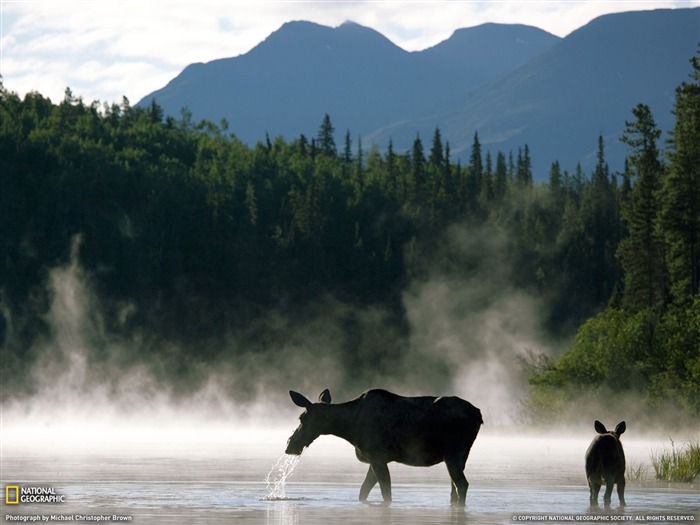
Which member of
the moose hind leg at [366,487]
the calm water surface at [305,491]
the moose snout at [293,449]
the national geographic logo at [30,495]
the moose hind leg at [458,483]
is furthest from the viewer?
the moose snout at [293,449]

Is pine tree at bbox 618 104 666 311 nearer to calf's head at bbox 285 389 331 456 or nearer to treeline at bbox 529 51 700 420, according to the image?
treeline at bbox 529 51 700 420

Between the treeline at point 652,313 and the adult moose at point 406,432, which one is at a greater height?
the treeline at point 652,313

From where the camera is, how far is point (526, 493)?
27.1 metres

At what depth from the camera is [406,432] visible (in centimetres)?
2498

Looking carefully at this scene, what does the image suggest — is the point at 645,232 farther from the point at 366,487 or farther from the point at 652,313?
the point at 366,487

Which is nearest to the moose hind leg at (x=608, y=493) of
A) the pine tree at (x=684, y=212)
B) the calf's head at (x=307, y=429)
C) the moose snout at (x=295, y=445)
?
the calf's head at (x=307, y=429)

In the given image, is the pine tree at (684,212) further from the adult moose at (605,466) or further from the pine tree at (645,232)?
the adult moose at (605,466)

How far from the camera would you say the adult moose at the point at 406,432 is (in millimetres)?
24969

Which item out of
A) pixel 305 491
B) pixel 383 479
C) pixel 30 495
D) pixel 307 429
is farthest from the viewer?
pixel 305 491

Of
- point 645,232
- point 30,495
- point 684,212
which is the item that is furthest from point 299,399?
point 645,232

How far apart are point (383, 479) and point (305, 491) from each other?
3.02m

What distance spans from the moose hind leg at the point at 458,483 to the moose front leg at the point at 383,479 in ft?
3.55

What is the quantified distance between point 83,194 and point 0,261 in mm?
19187

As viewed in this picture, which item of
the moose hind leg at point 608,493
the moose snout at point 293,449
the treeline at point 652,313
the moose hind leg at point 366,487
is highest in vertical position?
the treeline at point 652,313
